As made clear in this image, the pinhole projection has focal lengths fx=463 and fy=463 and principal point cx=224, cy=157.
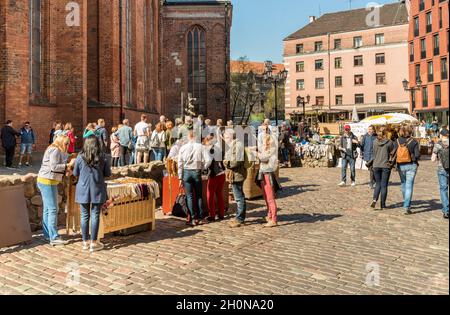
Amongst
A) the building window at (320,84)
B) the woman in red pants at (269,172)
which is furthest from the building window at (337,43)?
the woman in red pants at (269,172)

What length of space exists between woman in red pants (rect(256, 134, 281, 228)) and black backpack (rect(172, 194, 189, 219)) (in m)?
1.73

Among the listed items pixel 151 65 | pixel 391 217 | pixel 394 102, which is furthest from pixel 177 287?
pixel 394 102

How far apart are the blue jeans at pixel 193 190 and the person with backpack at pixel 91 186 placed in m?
2.22

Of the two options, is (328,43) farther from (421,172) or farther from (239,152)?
(239,152)

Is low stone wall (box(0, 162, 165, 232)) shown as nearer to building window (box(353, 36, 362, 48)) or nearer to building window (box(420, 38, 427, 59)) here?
building window (box(420, 38, 427, 59))

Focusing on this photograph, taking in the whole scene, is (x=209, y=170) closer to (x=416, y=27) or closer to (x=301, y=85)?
(x=416, y=27)

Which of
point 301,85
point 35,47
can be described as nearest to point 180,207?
point 35,47

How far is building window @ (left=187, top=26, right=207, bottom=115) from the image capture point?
45.3m

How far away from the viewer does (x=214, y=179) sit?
1025 cm

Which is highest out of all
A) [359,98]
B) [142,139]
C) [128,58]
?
[359,98]

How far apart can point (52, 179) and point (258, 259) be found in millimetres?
3869

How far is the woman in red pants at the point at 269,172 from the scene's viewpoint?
30.3 ft

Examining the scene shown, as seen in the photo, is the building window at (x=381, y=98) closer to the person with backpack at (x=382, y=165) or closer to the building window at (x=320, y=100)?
the building window at (x=320, y=100)

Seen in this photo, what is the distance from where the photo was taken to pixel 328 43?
6925 centimetres
